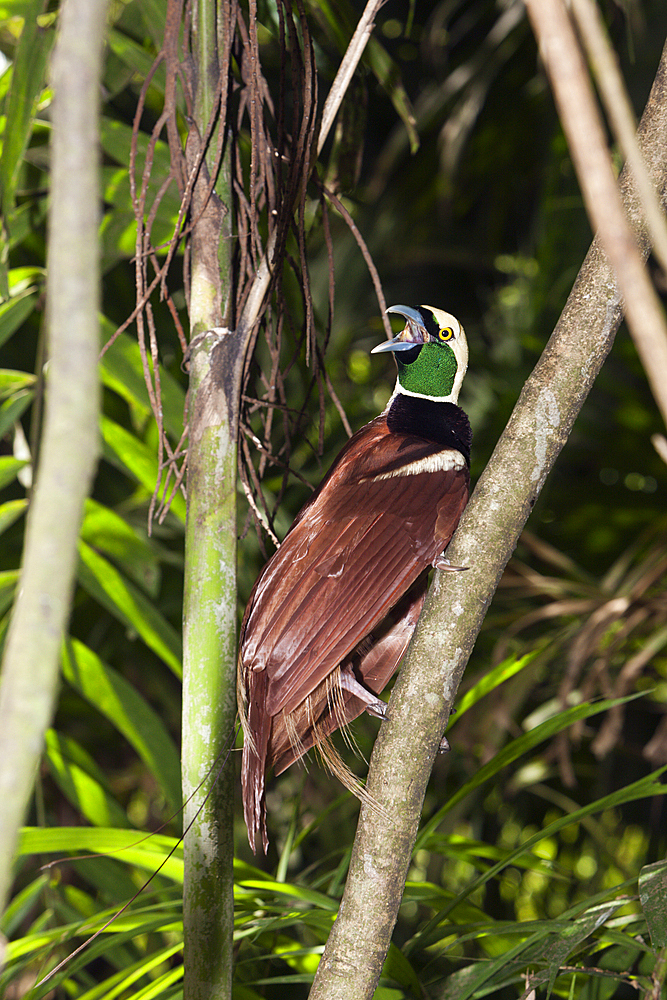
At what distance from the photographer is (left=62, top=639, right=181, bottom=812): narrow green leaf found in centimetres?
110

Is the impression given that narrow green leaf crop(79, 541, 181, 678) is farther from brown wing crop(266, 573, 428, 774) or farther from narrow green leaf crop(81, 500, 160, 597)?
brown wing crop(266, 573, 428, 774)

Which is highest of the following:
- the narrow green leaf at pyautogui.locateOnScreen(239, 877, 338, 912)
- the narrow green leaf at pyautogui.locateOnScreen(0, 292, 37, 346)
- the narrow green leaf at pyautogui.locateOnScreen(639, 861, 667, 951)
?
the narrow green leaf at pyautogui.locateOnScreen(0, 292, 37, 346)

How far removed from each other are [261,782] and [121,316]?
3.88 feet

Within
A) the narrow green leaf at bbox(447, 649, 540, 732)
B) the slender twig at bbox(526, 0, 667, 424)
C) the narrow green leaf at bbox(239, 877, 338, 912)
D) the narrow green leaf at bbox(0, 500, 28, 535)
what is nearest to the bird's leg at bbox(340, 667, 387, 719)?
the narrow green leaf at bbox(447, 649, 540, 732)

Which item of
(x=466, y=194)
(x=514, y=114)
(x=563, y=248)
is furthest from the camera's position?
(x=466, y=194)

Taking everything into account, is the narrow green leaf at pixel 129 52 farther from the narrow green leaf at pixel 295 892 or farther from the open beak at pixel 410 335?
the narrow green leaf at pixel 295 892

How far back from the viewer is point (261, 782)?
86 cm

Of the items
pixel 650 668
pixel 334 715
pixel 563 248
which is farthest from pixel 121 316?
pixel 650 668

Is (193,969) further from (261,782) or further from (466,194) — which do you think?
(466,194)

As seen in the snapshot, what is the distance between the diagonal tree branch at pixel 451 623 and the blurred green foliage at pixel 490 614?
0.61 feet

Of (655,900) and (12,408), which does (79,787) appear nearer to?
(12,408)

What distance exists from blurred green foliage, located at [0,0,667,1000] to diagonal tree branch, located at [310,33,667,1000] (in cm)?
19

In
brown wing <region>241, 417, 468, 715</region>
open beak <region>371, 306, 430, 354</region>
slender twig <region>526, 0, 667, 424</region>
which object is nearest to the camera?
slender twig <region>526, 0, 667, 424</region>

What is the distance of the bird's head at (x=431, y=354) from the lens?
108 centimetres
